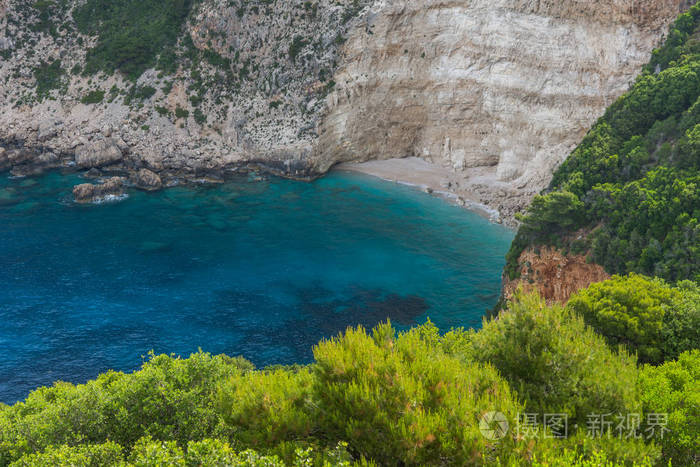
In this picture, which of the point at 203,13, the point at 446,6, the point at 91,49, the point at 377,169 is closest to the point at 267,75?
the point at 203,13

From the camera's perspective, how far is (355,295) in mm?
46219

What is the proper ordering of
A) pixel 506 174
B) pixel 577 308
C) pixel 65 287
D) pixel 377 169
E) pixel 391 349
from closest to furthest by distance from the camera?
pixel 391 349, pixel 577 308, pixel 65 287, pixel 506 174, pixel 377 169

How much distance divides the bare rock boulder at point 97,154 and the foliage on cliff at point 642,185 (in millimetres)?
63432

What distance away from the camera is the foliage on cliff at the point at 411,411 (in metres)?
10.7

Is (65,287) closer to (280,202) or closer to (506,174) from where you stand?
(280,202)

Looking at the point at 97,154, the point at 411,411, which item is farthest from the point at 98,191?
the point at 411,411

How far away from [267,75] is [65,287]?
46271 mm

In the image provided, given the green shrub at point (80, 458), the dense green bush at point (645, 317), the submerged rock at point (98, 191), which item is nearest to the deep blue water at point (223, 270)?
the submerged rock at point (98, 191)

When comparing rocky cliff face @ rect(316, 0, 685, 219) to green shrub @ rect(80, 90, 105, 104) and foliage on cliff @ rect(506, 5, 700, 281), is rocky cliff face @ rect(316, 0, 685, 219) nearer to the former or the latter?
foliage on cliff @ rect(506, 5, 700, 281)

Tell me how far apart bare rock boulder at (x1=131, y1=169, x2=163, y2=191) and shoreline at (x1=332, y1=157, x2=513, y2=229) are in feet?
88.4

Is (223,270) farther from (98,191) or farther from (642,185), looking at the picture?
(642,185)

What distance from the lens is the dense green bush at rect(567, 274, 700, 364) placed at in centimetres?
1781

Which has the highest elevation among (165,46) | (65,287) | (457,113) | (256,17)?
(256,17)

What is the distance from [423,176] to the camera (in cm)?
7144
